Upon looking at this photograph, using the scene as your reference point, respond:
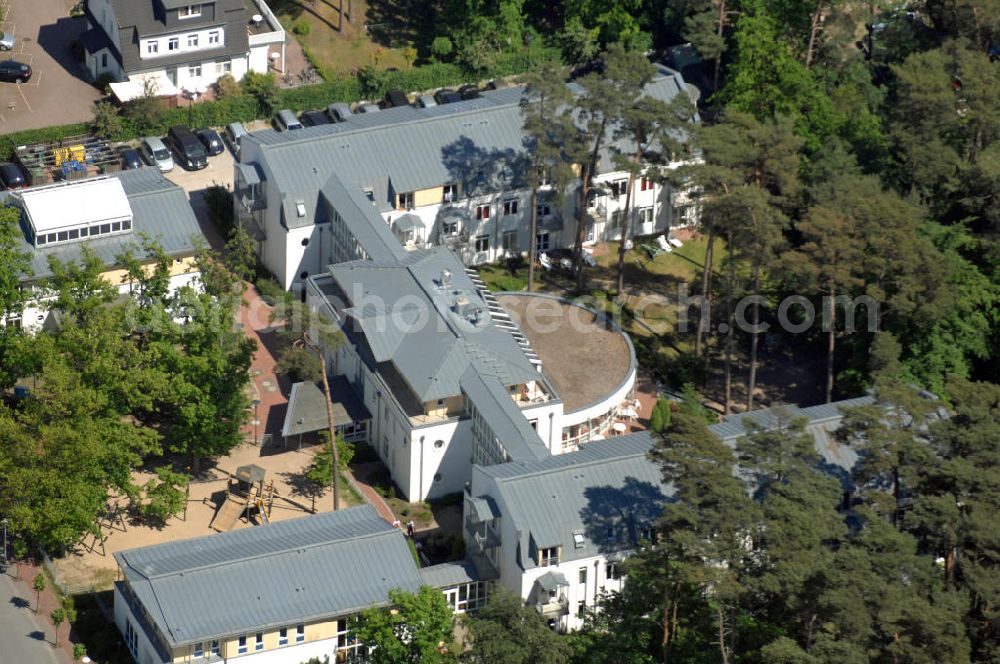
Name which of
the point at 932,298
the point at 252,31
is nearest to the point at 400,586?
the point at 932,298

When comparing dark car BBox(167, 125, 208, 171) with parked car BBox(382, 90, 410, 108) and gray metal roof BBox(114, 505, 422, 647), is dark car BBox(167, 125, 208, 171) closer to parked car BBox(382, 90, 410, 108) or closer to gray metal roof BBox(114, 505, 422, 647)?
parked car BBox(382, 90, 410, 108)

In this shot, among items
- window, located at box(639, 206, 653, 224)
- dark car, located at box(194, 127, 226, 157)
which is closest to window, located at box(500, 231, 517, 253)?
window, located at box(639, 206, 653, 224)

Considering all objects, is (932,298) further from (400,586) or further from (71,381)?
(71,381)

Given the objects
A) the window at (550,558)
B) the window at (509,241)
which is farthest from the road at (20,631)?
the window at (509,241)

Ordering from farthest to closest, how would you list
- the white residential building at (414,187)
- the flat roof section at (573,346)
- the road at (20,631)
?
the white residential building at (414,187) → the flat roof section at (573,346) → the road at (20,631)

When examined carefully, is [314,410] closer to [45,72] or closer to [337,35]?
[45,72]

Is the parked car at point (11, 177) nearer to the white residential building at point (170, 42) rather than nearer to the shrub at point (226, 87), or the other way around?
the white residential building at point (170, 42)
